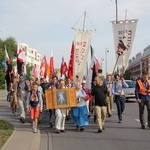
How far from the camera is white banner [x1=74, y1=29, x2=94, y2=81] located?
61.9ft

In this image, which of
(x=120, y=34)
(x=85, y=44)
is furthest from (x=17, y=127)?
(x=120, y=34)

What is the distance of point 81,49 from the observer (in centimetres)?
1922

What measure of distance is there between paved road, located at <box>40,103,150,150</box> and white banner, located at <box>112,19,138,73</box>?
845 centimetres

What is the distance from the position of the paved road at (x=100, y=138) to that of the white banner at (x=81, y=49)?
6830 mm

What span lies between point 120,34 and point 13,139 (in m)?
A: 12.9

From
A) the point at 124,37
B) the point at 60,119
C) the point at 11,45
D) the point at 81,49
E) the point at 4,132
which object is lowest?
the point at 4,132

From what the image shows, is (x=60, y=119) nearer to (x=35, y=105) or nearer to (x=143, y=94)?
(x=35, y=105)

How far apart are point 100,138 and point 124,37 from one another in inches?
472

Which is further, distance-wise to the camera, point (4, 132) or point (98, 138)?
point (4, 132)

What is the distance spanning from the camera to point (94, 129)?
11.4 meters

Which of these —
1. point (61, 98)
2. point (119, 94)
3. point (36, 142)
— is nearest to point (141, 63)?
point (119, 94)

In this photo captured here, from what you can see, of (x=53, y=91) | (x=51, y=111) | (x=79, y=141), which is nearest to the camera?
(x=79, y=141)

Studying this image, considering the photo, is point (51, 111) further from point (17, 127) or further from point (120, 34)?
point (120, 34)

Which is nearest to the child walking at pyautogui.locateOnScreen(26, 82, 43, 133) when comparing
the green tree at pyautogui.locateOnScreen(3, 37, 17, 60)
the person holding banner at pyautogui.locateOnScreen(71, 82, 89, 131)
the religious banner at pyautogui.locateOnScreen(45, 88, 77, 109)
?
the religious banner at pyautogui.locateOnScreen(45, 88, 77, 109)
